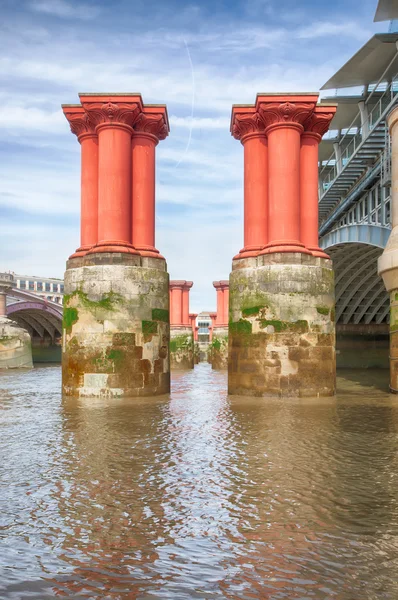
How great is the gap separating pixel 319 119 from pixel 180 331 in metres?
41.0

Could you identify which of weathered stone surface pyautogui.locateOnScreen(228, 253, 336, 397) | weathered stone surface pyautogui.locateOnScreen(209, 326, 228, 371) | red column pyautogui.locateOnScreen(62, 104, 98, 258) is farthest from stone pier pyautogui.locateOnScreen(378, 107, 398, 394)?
weathered stone surface pyautogui.locateOnScreen(209, 326, 228, 371)

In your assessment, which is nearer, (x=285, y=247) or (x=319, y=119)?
(x=285, y=247)

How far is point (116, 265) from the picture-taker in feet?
68.9

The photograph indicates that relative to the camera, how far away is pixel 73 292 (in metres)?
21.1

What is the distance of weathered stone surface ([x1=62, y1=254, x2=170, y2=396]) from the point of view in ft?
67.1

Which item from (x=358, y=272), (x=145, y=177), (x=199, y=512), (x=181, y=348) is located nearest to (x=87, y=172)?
(x=145, y=177)

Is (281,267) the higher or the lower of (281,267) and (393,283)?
the higher

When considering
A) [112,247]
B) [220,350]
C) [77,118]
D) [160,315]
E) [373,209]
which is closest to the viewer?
[112,247]

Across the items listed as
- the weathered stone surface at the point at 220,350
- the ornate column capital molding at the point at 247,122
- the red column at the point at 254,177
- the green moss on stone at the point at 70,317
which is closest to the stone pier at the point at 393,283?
the red column at the point at 254,177

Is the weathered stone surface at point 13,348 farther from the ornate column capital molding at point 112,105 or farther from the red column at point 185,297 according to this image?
the ornate column capital molding at point 112,105

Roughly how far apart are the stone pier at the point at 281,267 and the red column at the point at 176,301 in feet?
149

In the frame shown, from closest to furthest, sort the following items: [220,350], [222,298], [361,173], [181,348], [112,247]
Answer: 1. [112,247]
2. [361,173]
3. [220,350]
4. [181,348]
5. [222,298]

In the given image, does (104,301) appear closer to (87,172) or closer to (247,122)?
(87,172)

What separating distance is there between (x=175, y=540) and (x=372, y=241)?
3113 cm
